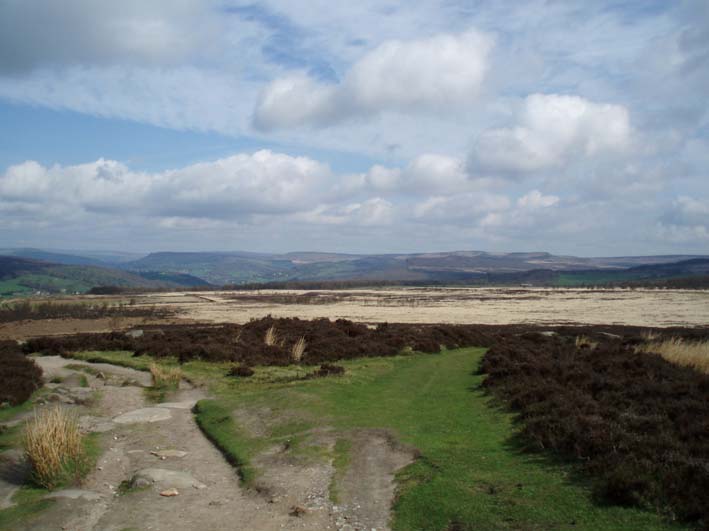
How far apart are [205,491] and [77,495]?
2.21 metres

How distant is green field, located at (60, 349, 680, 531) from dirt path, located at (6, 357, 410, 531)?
1.44 feet

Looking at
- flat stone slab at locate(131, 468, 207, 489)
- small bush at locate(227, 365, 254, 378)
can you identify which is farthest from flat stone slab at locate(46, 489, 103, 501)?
small bush at locate(227, 365, 254, 378)

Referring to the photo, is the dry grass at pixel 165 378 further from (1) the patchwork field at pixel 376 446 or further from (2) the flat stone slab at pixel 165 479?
(2) the flat stone slab at pixel 165 479

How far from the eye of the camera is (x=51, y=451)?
34.7 ft

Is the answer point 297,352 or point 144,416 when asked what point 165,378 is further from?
point 297,352

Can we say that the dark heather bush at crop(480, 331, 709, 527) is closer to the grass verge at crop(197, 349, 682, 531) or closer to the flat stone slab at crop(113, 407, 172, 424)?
the grass verge at crop(197, 349, 682, 531)

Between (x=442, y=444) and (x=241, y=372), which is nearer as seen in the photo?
(x=442, y=444)

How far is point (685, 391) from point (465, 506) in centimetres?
925

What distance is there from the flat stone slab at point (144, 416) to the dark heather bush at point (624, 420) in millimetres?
10281

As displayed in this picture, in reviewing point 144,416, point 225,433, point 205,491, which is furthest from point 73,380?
point 205,491

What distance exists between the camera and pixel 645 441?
10.0 meters

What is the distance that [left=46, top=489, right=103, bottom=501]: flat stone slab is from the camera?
9766 mm

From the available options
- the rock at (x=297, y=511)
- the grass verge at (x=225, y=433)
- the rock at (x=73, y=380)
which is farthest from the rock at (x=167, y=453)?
the rock at (x=73, y=380)

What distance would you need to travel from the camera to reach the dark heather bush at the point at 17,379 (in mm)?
18469
